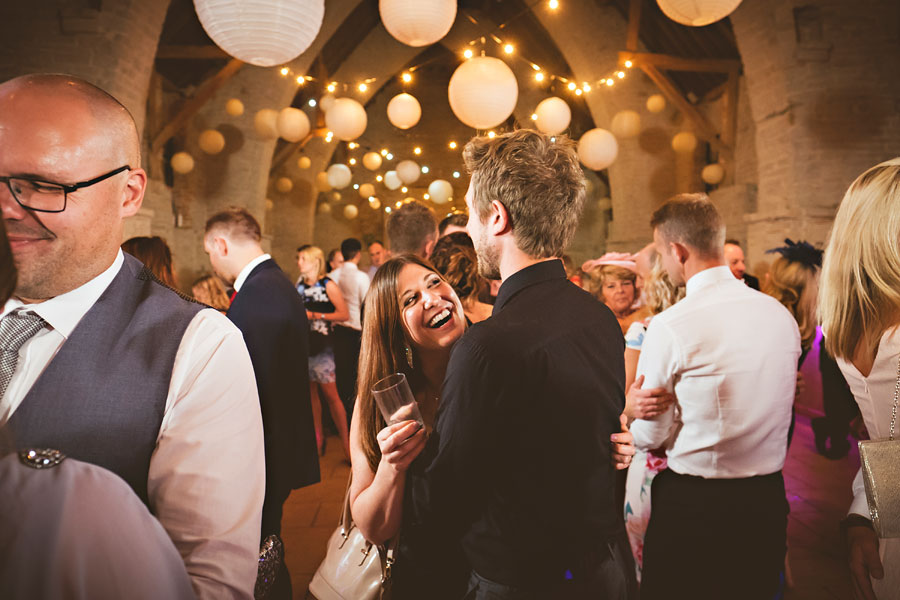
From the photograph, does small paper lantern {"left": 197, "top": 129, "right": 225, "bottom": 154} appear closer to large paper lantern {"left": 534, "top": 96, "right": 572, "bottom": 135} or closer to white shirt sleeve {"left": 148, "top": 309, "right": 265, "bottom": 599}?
large paper lantern {"left": 534, "top": 96, "right": 572, "bottom": 135}

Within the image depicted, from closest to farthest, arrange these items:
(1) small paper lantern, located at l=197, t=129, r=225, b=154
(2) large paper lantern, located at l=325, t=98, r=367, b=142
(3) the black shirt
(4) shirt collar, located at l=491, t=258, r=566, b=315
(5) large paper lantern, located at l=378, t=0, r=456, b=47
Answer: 1. (3) the black shirt
2. (4) shirt collar, located at l=491, t=258, r=566, b=315
3. (5) large paper lantern, located at l=378, t=0, r=456, b=47
4. (2) large paper lantern, located at l=325, t=98, r=367, b=142
5. (1) small paper lantern, located at l=197, t=129, r=225, b=154

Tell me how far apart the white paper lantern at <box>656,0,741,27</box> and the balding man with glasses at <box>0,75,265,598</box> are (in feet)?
10.6

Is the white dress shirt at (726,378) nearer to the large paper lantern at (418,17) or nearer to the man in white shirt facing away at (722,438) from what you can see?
the man in white shirt facing away at (722,438)

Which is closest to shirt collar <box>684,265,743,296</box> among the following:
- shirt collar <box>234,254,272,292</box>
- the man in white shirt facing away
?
the man in white shirt facing away

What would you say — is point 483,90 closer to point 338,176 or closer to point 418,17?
point 418,17

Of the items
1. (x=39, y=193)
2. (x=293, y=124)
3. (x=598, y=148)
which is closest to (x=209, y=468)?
(x=39, y=193)

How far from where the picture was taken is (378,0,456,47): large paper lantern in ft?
10.6

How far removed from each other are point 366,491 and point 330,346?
3.33 m

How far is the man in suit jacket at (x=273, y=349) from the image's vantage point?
7.42ft

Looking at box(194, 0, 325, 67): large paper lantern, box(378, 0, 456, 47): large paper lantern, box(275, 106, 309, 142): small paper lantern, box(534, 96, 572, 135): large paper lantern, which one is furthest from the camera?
box(275, 106, 309, 142): small paper lantern

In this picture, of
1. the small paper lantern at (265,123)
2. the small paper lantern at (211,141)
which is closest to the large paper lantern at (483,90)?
the small paper lantern at (265,123)

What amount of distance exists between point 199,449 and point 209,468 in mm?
39

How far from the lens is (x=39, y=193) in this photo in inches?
33.6

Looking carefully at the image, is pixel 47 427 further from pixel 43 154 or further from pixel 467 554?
pixel 467 554
